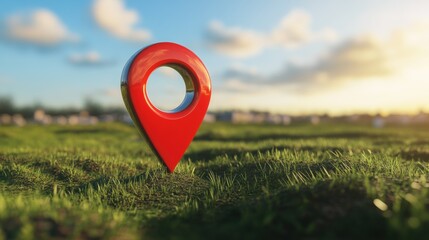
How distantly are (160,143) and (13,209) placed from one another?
286 cm

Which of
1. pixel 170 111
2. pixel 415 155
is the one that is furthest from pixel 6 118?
pixel 415 155

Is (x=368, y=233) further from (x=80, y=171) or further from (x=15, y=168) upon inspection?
(x=15, y=168)

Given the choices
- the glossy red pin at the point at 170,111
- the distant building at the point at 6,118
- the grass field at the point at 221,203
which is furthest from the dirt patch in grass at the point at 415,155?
the distant building at the point at 6,118

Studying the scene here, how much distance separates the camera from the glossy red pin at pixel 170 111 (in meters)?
6.16

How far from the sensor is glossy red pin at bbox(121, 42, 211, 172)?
6.16m

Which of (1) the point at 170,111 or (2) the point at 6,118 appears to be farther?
(2) the point at 6,118

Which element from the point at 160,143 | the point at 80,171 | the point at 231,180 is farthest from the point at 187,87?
the point at 80,171

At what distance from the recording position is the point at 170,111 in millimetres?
6676

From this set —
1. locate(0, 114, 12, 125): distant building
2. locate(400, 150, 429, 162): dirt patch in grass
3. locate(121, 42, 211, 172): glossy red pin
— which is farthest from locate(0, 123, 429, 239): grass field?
locate(0, 114, 12, 125): distant building

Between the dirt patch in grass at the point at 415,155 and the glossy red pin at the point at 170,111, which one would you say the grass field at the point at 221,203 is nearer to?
the glossy red pin at the point at 170,111

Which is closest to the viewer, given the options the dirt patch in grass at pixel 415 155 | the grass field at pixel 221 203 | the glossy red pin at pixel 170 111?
the grass field at pixel 221 203

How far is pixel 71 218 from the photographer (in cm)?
363

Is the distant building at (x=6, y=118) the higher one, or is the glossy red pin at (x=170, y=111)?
the glossy red pin at (x=170, y=111)

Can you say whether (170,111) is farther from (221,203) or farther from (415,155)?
(415,155)
